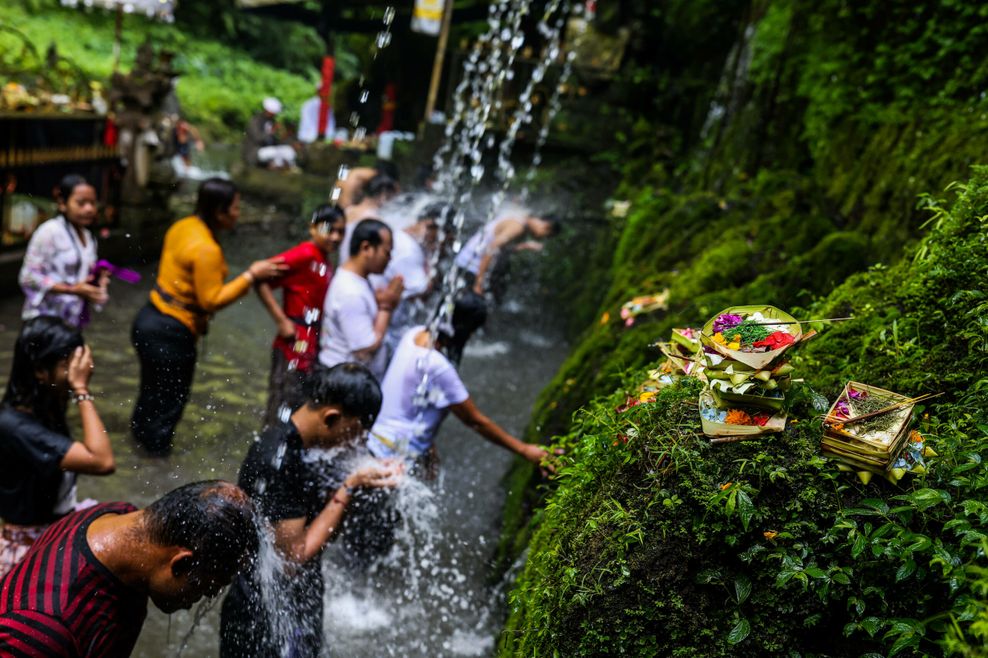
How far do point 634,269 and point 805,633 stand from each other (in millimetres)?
4884

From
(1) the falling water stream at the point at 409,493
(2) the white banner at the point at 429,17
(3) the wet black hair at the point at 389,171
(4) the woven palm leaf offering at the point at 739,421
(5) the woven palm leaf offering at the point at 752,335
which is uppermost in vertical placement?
(2) the white banner at the point at 429,17

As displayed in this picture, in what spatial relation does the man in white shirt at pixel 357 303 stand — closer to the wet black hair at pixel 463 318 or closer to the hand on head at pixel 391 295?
the hand on head at pixel 391 295

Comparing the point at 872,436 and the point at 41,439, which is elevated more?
the point at 872,436

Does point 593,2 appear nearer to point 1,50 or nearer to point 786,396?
point 1,50

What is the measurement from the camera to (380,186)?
7469 mm

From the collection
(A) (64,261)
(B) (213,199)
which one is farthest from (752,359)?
(A) (64,261)

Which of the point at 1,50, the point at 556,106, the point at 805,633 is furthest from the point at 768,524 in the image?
the point at 1,50

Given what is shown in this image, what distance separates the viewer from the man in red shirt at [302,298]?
548cm

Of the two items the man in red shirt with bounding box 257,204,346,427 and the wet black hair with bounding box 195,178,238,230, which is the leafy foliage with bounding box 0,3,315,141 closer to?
the wet black hair with bounding box 195,178,238,230

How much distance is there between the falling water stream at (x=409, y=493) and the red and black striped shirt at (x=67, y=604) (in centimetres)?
101

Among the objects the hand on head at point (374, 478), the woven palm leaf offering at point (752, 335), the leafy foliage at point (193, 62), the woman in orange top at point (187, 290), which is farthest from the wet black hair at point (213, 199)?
the leafy foliage at point (193, 62)

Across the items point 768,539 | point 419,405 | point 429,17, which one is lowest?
point 419,405

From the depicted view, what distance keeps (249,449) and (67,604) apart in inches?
60.7

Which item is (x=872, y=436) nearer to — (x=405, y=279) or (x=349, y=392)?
(x=349, y=392)
